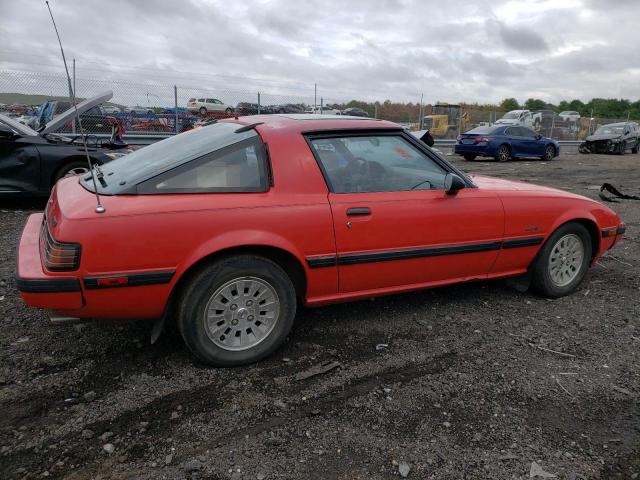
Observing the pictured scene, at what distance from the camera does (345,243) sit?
122 inches

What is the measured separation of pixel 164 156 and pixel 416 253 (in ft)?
5.81

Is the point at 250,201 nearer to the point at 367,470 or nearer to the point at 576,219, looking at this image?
the point at 367,470

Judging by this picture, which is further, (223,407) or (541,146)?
(541,146)

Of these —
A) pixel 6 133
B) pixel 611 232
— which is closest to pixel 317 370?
pixel 611 232

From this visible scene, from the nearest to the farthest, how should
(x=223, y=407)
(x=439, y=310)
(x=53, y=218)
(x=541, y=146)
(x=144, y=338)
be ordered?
(x=223, y=407) → (x=53, y=218) → (x=144, y=338) → (x=439, y=310) → (x=541, y=146)

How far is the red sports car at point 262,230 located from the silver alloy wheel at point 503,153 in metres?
13.8

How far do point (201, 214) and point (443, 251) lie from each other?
5.62 ft

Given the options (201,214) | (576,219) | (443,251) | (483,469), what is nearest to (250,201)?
(201,214)

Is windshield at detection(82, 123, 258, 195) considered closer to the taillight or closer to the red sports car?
the red sports car

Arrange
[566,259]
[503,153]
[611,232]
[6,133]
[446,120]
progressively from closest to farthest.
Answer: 1. [566,259]
2. [611,232]
3. [6,133]
4. [503,153]
5. [446,120]

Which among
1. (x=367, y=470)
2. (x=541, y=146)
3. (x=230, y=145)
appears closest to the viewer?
(x=367, y=470)

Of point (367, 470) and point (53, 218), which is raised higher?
point (53, 218)

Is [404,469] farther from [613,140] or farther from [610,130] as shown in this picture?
[610,130]

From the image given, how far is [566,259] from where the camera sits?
412 cm
